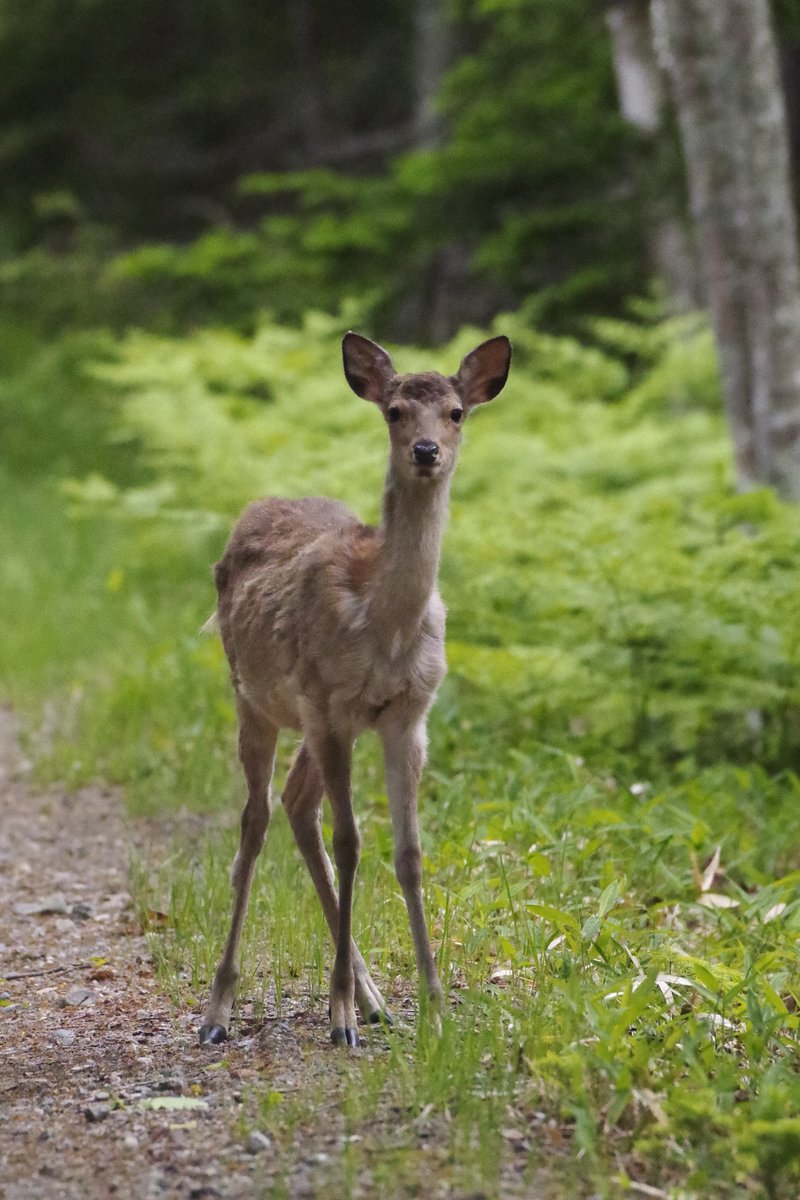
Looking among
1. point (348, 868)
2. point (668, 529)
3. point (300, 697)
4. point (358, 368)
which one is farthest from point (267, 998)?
point (668, 529)

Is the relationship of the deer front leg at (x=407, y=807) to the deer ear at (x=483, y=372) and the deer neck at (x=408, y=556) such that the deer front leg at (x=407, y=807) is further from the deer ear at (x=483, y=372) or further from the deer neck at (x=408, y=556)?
the deer ear at (x=483, y=372)

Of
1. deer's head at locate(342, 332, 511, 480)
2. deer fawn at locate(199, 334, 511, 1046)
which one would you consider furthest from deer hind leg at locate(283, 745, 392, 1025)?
deer's head at locate(342, 332, 511, 480)

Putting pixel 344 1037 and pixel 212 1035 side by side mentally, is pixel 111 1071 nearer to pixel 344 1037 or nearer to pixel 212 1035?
pixel 212 1035

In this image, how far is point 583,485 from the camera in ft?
35.0

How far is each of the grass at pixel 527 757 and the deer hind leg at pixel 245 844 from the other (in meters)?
0.14

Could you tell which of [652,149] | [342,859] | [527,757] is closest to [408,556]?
[342,859]

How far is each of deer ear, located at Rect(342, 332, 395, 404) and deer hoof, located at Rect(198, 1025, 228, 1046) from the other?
176cm

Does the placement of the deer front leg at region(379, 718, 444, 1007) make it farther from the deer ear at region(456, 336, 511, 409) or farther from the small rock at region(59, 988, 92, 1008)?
the small rock at region(59, 988, 92, 1008)

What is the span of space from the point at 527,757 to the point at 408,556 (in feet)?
8.47

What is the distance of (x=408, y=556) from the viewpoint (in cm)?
443

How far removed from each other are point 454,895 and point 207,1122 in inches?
57.7

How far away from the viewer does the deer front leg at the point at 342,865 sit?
436cm

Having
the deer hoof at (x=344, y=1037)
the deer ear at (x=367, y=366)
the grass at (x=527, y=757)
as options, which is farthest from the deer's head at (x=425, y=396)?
the deer hoof at (x=344, y=1037)

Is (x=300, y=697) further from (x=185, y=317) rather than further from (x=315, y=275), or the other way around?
(x=185, y=317)
